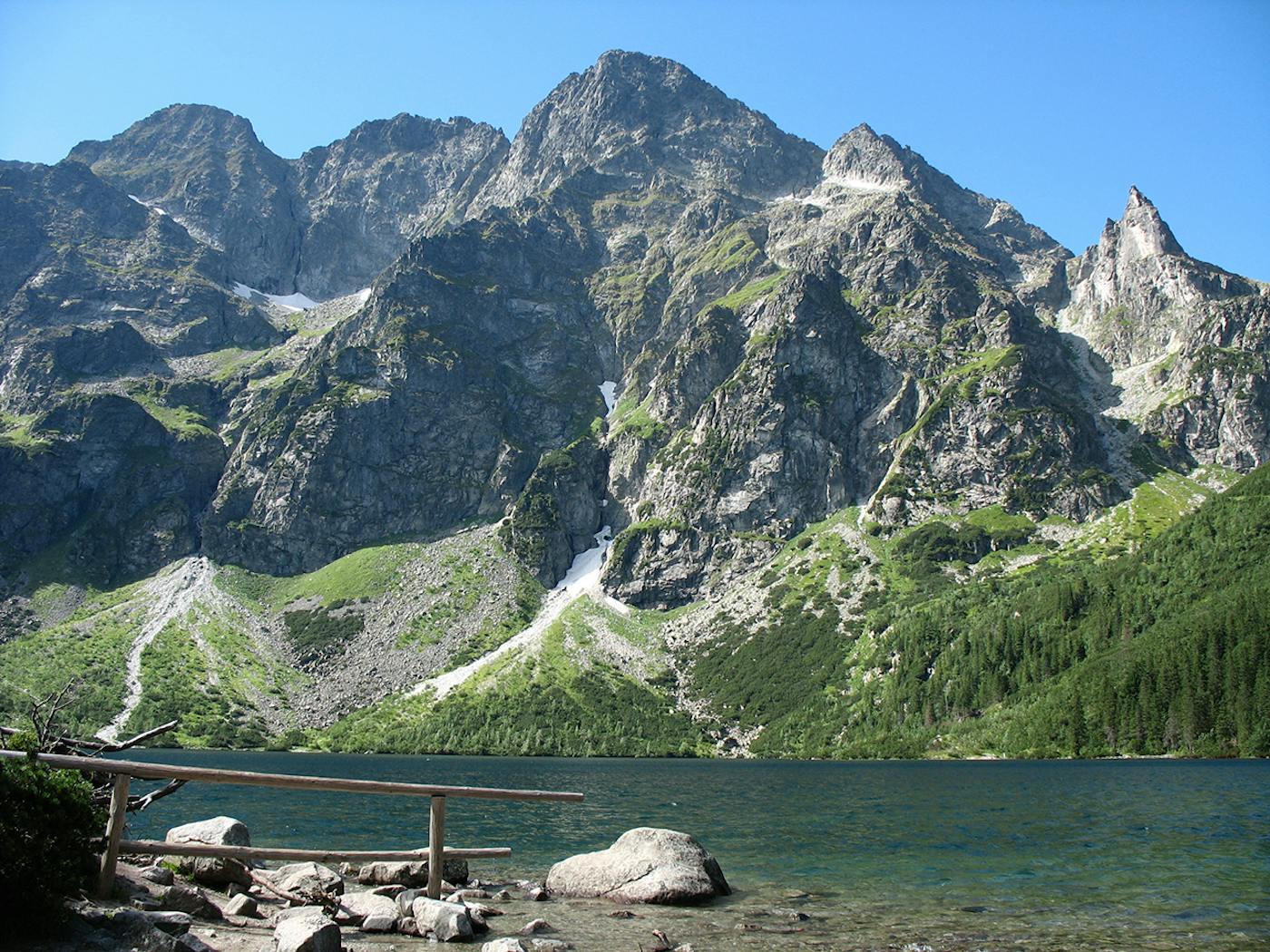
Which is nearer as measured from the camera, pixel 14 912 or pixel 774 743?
pixel 14 912

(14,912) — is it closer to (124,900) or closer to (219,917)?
(124,900)

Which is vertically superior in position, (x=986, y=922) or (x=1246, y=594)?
(x=1246, y=594)

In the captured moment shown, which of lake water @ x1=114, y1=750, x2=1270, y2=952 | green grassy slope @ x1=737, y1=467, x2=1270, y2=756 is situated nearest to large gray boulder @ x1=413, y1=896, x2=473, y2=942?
lake water @ x1=114, y1=750, x2=1270, y2=952

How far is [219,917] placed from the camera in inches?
771

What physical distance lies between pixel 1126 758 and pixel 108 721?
639 feet

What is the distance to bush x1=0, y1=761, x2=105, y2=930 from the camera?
13.3 metres

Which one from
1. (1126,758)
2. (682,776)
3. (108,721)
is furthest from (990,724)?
(108,721)

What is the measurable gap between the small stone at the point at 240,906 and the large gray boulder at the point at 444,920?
3.84m

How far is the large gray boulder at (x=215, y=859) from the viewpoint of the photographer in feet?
75.6

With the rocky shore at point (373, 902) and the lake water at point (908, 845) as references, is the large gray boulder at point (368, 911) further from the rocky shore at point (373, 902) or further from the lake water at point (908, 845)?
the lake water at point (908, 845)

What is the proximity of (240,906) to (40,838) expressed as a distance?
25.2ft

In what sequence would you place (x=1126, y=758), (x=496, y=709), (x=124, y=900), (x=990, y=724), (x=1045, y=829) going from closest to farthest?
(x=124, y=900)
(x=1045, y=829)
(x=1126, y=758)
(x=990, y=724)
(x=496, y=709)

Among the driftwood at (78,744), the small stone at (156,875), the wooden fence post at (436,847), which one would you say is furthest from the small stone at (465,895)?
the driftwood at (78,744)

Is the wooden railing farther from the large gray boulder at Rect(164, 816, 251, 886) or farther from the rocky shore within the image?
the large gray boulder at Rect(164, 816, 251, 886)
